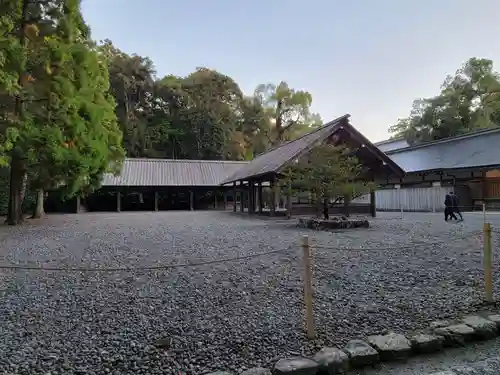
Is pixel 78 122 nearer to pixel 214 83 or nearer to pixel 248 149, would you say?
pixel 214 83

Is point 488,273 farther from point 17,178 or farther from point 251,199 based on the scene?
point 251,199

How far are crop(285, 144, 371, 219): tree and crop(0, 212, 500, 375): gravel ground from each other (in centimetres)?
456

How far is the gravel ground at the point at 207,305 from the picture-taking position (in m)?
3.02

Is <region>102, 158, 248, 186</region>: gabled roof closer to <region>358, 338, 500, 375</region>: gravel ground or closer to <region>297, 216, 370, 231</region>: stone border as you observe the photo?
<region>297, 216, 370, 231</region>: stone border

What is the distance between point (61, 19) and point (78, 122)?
12.3 feet

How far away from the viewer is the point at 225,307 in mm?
4070

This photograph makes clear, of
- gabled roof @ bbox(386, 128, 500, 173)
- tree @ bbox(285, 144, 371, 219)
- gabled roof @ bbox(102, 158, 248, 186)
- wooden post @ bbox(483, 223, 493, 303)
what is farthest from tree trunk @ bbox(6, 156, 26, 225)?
gabled roof @ bbox(386, 128, 500, 173)

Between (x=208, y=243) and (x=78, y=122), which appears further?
(x=78, y=122)

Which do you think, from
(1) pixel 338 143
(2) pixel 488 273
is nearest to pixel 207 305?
(2) pixel 488 273

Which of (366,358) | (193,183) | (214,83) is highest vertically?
(214,83)

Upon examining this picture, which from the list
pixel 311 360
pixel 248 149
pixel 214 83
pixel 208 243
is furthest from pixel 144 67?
pixel 311 360

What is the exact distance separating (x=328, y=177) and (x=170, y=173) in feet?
57.2

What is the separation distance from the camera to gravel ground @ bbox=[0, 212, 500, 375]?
3018 mm

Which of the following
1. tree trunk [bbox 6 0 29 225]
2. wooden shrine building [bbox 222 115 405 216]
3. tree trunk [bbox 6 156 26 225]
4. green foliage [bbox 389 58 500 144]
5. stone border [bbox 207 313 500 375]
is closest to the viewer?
stone border [bbox 207 313 500 375]
